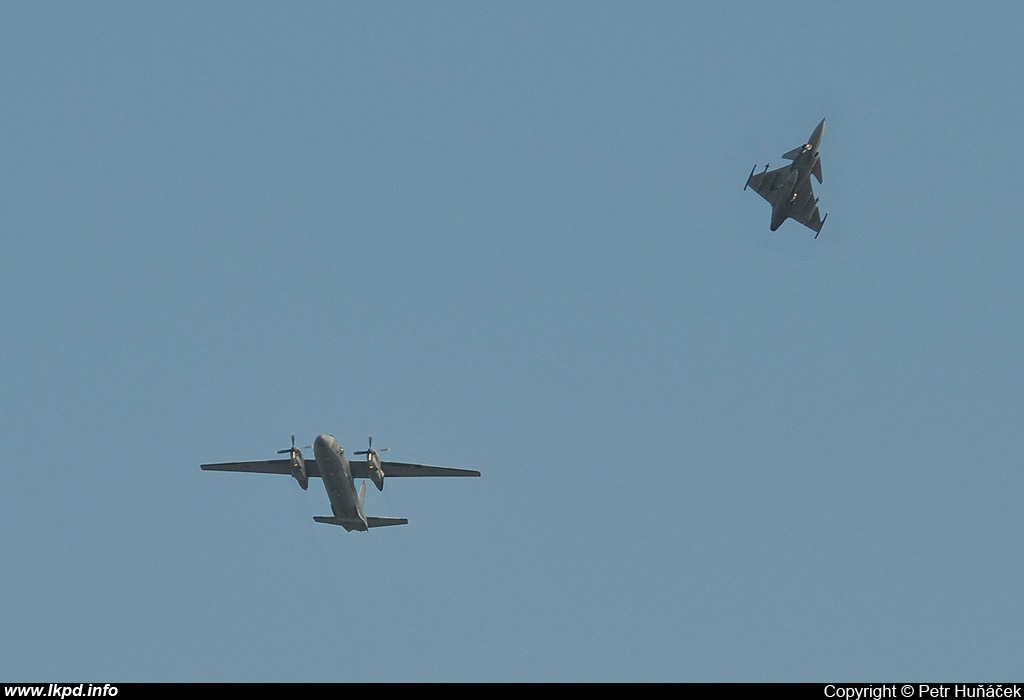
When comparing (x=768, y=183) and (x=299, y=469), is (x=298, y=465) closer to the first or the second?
(x=299, y=469)

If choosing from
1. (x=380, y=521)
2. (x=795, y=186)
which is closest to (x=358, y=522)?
(x=380, y=521)

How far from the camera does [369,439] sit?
103 m

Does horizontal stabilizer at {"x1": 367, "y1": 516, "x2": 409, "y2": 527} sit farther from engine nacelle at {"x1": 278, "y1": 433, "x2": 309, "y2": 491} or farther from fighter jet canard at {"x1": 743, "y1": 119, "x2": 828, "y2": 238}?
fighter jet canard at {"x1": 743, "y1": 119, "x2": 828, "y2": 238}

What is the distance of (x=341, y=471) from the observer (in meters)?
97.1

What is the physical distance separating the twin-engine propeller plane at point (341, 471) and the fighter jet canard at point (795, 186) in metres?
29.0

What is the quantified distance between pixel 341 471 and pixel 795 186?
36.9 metres

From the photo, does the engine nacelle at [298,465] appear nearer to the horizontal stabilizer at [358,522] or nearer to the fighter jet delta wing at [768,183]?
the horizontal stabilizer at [358,522]

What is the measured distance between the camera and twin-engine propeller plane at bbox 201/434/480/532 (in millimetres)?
96000

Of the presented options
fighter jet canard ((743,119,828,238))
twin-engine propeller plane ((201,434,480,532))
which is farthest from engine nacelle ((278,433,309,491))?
fighter jet canard ((743,119,828,238))

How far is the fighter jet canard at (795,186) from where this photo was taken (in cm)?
10044
